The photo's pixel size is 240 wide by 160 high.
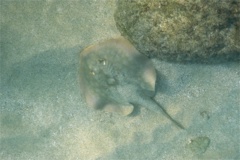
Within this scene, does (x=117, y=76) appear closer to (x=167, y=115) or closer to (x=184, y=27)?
(x=167, y=115)

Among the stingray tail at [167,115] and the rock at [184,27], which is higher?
the rock at [184,27]

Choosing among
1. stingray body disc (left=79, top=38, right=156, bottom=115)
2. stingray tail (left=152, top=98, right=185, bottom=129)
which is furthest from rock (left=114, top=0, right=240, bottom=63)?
stingray tail (left=152, top=98, right=185, bottom=129)

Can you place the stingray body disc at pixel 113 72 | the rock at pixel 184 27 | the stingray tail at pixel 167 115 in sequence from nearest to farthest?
the rock at pixel 184 27 < the stingray body disc at pixel 113 72 < the stingray tail at pixel 167 115

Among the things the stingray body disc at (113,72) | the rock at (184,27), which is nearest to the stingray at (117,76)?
the stingray body disc at (113,72)

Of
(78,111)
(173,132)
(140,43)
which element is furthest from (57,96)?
(173,132)

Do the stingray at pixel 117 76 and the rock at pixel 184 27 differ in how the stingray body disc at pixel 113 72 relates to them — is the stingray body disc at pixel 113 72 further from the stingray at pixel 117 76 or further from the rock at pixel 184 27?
A: the rock at pixel 184 27

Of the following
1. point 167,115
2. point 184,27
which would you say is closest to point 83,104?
point 167,115
